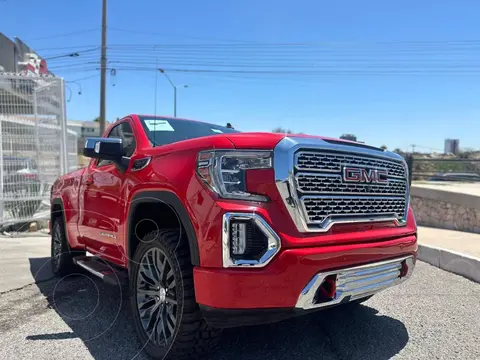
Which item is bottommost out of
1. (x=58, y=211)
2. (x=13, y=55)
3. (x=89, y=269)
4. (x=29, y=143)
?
(x=89, y=269)

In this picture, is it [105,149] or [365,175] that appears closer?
[365,175]

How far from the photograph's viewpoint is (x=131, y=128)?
4227mm

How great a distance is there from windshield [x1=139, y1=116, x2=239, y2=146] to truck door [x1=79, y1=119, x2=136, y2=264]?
0.18 m

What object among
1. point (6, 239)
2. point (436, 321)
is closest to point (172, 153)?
point (436, 321)

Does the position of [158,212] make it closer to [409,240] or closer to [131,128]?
[131,128]

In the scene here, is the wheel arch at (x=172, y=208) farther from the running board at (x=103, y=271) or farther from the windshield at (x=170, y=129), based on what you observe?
the windshield at (x=170, y=129)

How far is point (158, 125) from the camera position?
4.22 m

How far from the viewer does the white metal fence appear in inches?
356

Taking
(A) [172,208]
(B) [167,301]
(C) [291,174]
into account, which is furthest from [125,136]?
(C) [291,174]

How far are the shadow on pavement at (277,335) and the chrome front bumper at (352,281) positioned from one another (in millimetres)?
566

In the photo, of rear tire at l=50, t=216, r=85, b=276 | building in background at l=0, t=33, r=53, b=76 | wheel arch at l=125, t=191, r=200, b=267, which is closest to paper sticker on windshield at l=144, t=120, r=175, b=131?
wheel arch at l=125, t=191, r=200, b=267

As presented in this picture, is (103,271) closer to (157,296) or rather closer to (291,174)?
(157,296)

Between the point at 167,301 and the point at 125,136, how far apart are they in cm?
194

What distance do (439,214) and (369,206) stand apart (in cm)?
785
